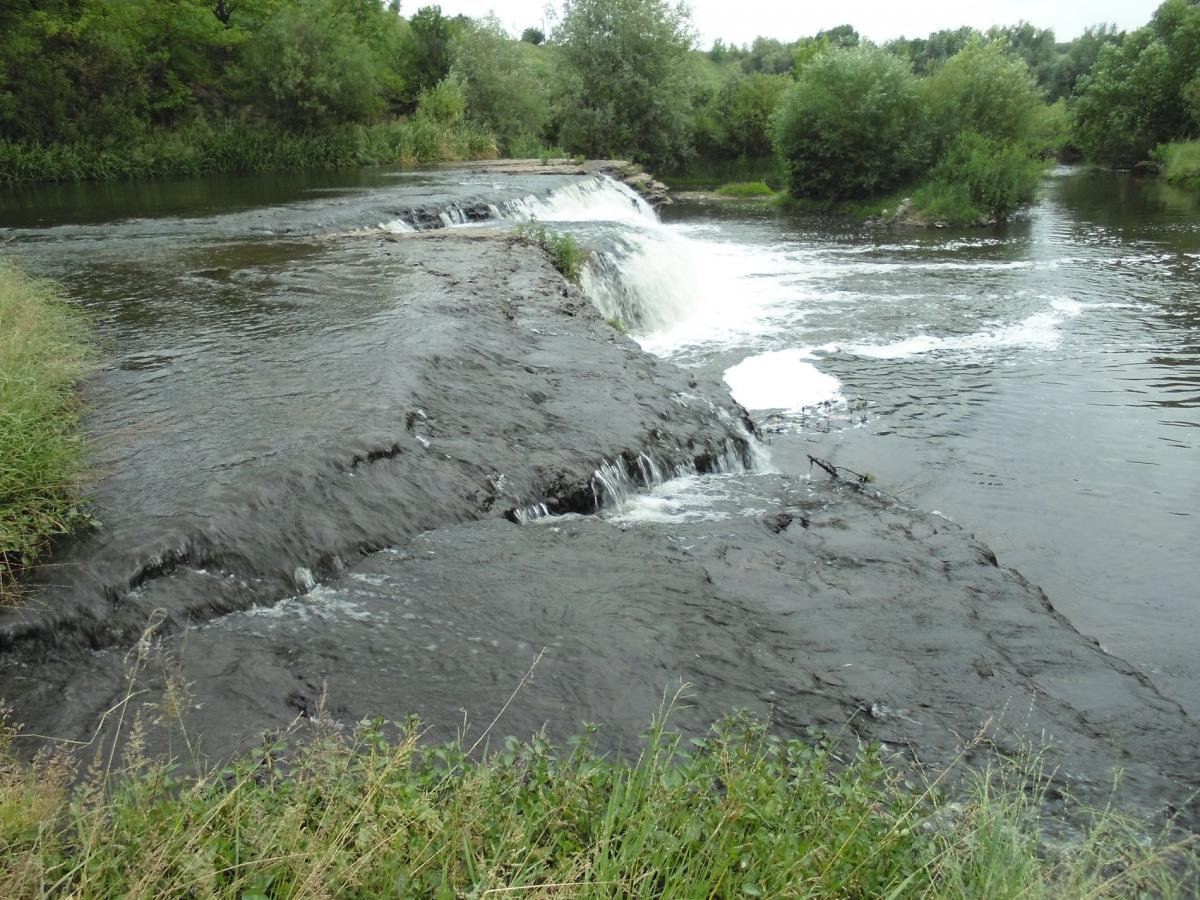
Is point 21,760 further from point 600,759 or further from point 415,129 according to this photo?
point 415,129

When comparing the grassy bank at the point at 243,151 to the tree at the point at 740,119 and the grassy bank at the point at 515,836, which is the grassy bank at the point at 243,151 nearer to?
the tree at the point at 740,119

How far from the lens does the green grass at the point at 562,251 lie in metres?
11.5

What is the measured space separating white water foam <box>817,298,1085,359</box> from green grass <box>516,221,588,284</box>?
11.7ft

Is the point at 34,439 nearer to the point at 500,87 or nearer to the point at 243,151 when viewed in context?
the point at 243,151

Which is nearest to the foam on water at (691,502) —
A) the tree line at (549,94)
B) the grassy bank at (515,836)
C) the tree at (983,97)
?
the grassy bank at (515,836)

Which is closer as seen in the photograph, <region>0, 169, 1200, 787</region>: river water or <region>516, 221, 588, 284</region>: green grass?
<region>0, 169, 1200, 787</region>: river water

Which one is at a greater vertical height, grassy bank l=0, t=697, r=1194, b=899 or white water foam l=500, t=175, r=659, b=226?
white water foam l=500, t=175, r=659, b=226

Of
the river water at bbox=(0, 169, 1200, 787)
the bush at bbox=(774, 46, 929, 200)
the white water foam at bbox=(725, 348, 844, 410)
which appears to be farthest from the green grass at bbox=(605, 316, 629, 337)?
the bush at bbox=(774, 46, 929, 200)

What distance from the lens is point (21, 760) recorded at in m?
3.11

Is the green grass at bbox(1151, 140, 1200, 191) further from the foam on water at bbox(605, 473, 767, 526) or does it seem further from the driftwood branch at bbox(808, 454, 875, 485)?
the foam on water at bbox(605, 473, 767, 526)

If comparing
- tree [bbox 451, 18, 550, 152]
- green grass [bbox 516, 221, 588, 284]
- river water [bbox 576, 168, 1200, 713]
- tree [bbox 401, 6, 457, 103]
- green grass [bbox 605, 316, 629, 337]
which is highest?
tree [bbox 401, 6, 457, 103]

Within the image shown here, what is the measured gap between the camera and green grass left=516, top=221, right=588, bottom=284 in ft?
37.9

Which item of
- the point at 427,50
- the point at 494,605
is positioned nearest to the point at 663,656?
the point at 494,605

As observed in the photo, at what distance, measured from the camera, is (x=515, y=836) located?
7.86 feet
